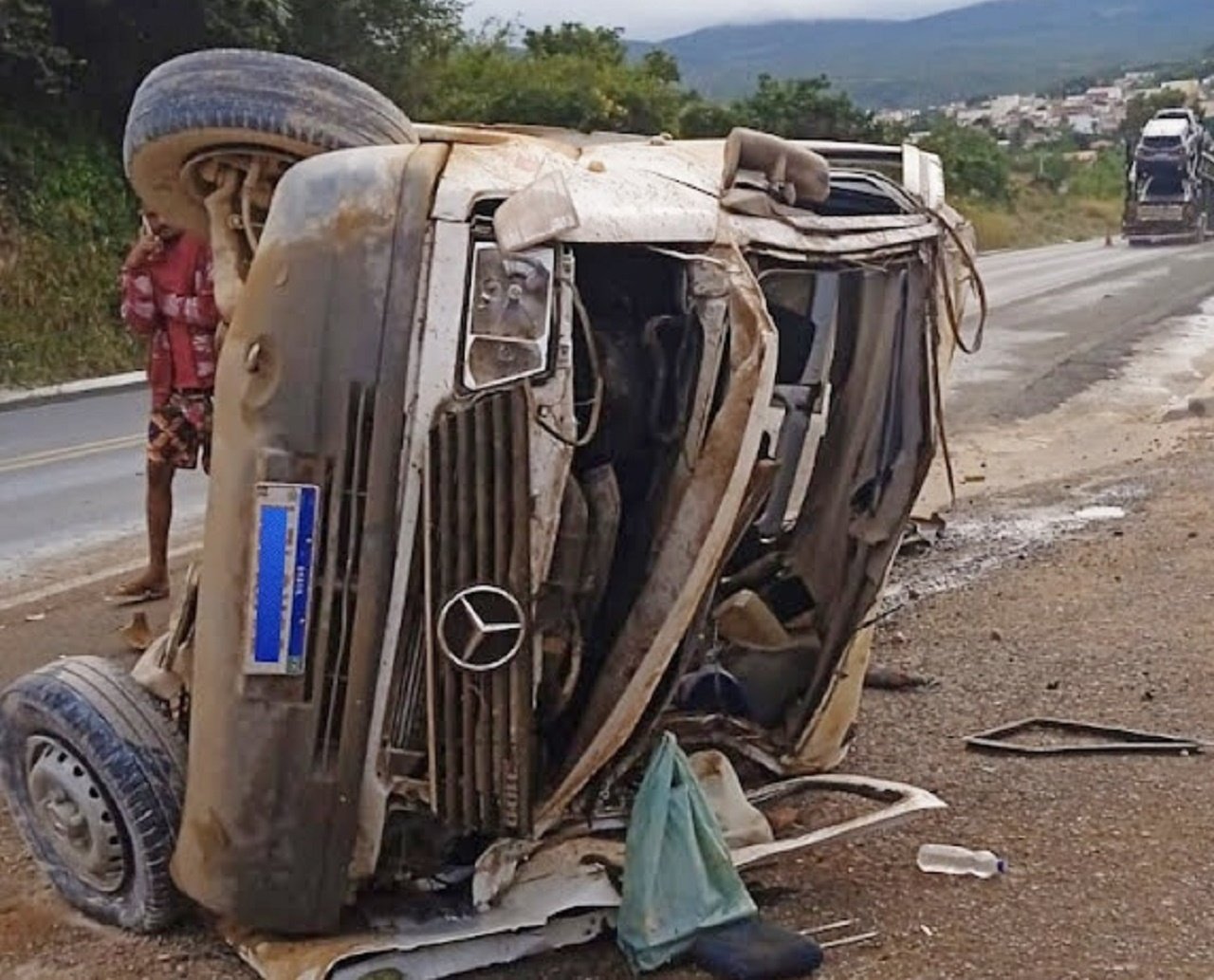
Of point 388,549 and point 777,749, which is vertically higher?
point 388,549

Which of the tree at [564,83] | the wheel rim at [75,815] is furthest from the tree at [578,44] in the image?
the wheel rim at [75,815]

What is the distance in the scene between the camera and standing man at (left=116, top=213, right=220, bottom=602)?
6.79 metres

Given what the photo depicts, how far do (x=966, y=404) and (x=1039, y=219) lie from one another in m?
40.3

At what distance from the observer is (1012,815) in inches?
197

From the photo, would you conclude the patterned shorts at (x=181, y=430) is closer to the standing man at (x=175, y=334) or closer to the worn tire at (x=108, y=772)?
the standing man at (x=175, y=334)

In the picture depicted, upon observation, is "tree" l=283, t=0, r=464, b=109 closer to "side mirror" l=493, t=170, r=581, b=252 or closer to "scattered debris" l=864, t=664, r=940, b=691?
"scattered debris" l=864, t=664, r=940, b=691

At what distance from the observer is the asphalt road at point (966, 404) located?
9336 mm

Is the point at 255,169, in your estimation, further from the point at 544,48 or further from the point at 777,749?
the point at 544,48

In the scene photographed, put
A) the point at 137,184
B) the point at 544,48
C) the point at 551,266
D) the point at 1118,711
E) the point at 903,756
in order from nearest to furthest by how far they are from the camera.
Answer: the point at 551,266 → the point at 137,184 → the point at 903,756 → the point at 1118,711 → the point at 544,48

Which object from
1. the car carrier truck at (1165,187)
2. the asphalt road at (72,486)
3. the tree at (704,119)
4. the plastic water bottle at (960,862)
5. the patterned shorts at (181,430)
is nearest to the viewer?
the plastic water bottle at (960,862)

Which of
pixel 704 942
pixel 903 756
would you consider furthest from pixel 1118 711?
pixel 704 942

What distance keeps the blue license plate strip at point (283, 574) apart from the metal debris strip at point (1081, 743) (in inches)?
98.9

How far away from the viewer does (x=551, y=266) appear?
3.74 metres

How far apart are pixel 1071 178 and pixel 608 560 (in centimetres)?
6452
